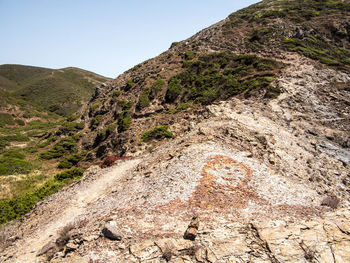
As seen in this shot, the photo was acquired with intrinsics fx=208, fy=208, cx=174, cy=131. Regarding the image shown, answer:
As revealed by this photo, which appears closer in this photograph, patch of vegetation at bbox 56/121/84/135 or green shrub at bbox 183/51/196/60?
patch of vegetation at bbox 56/121/84/135

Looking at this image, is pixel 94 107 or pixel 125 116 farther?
pixel 94 107

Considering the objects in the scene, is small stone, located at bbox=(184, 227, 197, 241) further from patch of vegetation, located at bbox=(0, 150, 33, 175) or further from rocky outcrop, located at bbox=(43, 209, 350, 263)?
patch of vegetation, located at bbox=(0, 150, 33, 175)

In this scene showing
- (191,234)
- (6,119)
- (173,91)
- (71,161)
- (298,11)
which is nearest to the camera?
(191,234)

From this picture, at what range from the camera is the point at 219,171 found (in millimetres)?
12617

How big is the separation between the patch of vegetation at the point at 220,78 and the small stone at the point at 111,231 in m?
20.5

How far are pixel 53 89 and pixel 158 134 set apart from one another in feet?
344

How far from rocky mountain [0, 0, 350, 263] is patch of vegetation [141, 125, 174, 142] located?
162 mm

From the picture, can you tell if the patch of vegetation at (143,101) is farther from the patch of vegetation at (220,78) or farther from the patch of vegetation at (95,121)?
the patch of vegetation at (95,121)

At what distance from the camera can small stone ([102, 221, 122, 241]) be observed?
835 centimetres

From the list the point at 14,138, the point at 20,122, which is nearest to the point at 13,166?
the point at 14,138

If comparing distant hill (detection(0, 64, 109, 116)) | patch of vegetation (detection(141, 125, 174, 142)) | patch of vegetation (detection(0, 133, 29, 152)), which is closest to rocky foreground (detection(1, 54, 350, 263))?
patch of vegetation (detection(141, 125, 174, 142))

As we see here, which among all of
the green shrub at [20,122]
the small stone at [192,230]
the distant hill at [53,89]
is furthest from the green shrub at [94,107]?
the distant hill at [53,89]

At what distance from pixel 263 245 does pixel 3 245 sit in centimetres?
1284

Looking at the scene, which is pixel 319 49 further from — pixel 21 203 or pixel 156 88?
pixel 21 203
